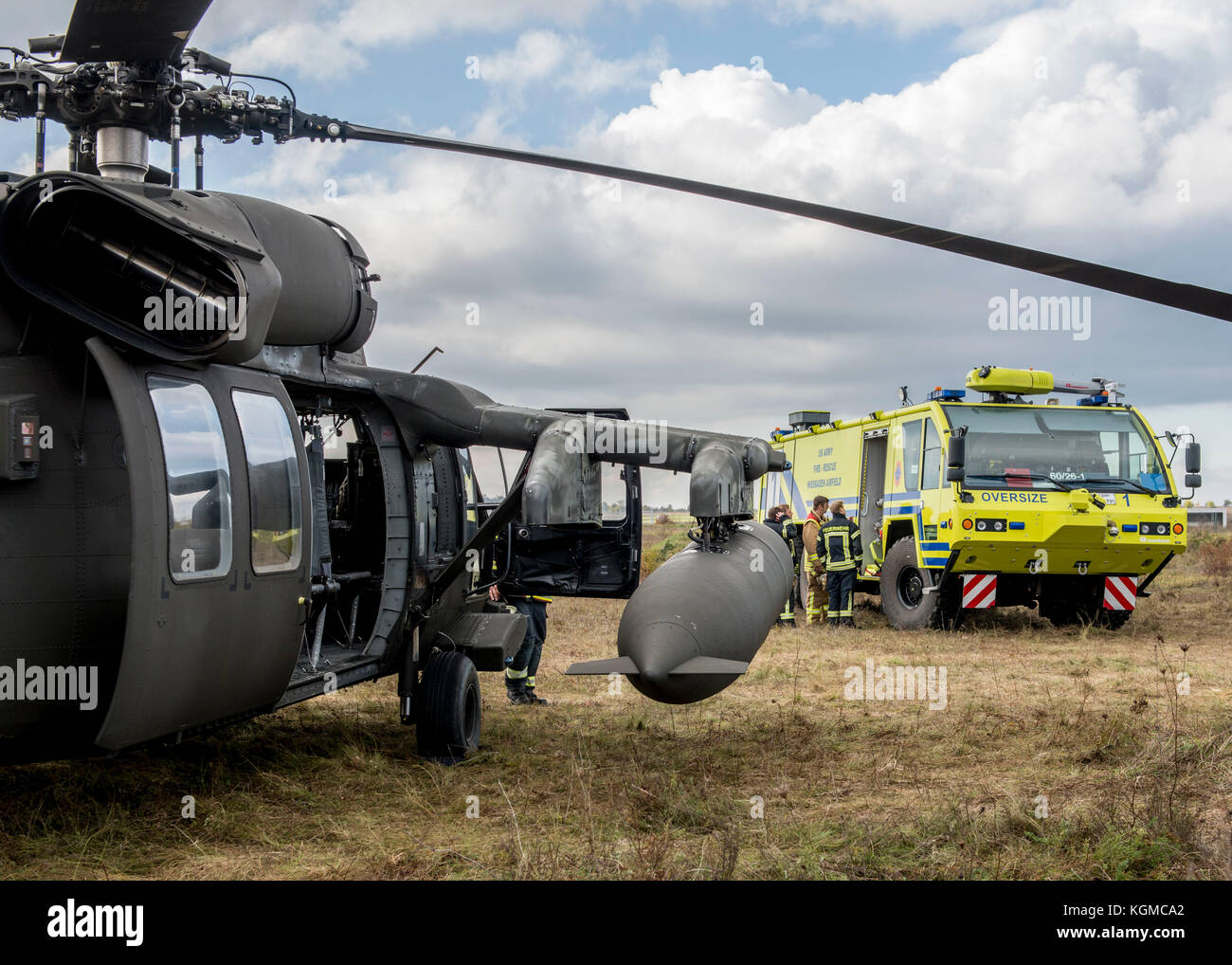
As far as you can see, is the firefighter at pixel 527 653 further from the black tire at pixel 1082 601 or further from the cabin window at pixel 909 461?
the black tire at pixel 1082 601

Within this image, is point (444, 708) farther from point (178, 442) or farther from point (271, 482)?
point (178, 442)

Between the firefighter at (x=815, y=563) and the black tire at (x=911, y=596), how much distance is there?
1.06 meters

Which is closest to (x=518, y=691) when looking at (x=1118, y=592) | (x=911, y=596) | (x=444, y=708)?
(x=444, y=708)

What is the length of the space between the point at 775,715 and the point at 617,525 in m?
2.07

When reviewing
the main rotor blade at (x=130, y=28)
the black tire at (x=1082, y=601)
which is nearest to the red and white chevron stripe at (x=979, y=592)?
the black tire at (x=1082, y=601)

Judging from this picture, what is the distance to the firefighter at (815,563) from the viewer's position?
1692cm

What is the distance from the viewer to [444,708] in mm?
7789

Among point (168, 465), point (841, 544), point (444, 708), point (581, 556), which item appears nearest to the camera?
point (168, 465)

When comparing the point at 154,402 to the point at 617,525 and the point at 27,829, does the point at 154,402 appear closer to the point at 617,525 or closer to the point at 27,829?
the point at 27,829

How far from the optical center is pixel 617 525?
31.8 ft

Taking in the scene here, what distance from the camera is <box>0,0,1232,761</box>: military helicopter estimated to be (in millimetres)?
5156

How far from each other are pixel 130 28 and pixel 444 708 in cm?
459

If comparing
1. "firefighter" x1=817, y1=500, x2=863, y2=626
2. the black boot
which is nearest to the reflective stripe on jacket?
"firefighter" x1=817, y1=500, x2=863, y2=626

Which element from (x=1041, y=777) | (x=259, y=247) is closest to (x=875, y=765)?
(x=1041, y=777)
